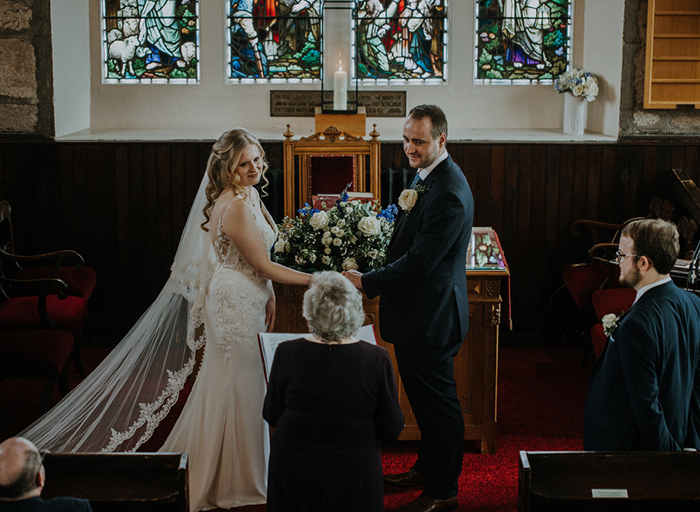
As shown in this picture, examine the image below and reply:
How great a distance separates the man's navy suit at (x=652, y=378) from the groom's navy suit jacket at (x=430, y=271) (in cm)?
73

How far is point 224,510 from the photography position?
332 centimetres

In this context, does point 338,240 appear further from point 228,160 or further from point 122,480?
point 122,480

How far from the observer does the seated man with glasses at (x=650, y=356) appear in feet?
7.79

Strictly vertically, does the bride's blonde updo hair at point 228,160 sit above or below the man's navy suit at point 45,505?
above

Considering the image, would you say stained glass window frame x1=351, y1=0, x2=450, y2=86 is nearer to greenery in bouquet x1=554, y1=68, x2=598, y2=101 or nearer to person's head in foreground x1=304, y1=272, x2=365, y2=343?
greenery in bouquet x1=554, y1=68, x2=598, y2=101

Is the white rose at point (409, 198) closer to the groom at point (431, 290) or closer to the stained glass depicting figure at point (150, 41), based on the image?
the groom at point (431, 290)

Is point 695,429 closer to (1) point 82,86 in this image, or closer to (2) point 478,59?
(2) point 478,59

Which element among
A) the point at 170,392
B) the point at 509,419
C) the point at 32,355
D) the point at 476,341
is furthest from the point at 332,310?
the point at 509,419

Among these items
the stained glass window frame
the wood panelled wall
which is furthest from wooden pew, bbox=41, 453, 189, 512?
the stained glass window frame

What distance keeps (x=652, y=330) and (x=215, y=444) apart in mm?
1975

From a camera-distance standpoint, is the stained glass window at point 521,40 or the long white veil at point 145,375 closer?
the long white veil at point 145,375

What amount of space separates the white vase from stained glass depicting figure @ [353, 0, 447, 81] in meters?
A: 1.11

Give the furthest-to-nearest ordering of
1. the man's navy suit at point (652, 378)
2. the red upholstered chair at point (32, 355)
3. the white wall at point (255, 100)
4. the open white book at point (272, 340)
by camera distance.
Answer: the white wall at point (255, 100) → the red upholstered chair at point (32, 355) → the open white book at point (272, 340) → the man's navy suit at point (652, 378)

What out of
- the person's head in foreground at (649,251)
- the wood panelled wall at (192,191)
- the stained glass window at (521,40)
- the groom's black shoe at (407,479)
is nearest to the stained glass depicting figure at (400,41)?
the stained glass window at (521,40)
